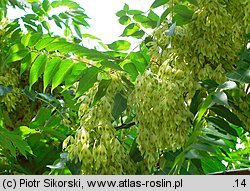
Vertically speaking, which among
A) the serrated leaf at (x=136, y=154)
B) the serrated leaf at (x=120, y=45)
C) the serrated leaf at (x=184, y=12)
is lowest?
the serrated leaf at (x=136, y=154)

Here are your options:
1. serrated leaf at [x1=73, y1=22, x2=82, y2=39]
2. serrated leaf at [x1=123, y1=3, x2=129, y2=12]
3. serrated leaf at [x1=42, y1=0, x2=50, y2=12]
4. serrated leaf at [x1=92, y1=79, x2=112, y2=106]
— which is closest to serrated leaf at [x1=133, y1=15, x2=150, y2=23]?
serrated leaf at [x1=123, y1=3, x2=129, y2=12]

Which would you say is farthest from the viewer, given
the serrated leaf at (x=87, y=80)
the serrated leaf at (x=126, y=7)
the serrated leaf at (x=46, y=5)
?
the serrated leaf at (x=46, y=5)

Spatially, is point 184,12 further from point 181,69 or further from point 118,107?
point 118,107

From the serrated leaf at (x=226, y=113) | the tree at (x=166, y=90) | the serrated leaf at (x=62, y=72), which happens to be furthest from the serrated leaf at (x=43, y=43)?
the serrated leaf at (x=226, y=113)

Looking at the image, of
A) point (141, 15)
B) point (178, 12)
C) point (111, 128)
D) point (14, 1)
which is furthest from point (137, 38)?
point (14, 1)

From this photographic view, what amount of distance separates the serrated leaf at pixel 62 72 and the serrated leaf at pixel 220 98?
86 centimetres

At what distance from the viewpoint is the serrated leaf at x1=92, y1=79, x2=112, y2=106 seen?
2162mm

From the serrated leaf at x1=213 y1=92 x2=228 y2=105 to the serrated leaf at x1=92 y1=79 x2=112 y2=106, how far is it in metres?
0.52

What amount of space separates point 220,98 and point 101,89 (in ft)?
1.86

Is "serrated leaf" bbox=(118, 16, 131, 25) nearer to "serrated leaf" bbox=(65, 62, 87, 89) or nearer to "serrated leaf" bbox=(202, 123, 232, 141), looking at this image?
"serrated leaf" bbox=(65, 62, 87, 89)

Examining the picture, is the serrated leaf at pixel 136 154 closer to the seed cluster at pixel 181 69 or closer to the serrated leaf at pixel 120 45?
the seed cluster at pixel 181 69

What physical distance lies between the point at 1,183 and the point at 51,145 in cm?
124

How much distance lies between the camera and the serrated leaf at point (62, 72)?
2477 millimetres

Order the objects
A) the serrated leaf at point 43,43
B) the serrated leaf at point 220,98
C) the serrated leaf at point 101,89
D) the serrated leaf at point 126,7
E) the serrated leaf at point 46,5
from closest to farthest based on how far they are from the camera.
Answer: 1. the serrated leaf at point 220,98
2. the serrated leaf at point 101,89
3. the serrated leaf at point 43,43
4. the serrated leaf at point 126,7
5. the serrated leaf at point 46,5
